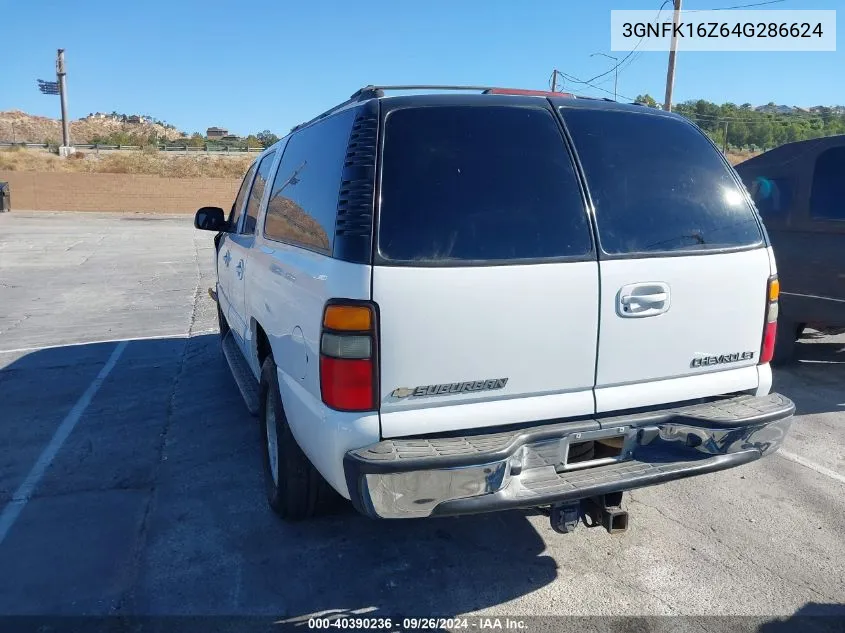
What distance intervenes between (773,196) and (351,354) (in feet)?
16.6

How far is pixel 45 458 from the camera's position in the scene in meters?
4.45

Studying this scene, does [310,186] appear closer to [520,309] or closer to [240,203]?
[520,309]

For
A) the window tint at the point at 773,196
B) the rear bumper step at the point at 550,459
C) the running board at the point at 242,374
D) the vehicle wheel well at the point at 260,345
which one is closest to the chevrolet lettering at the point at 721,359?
the rear bumper step at the point at 550,459

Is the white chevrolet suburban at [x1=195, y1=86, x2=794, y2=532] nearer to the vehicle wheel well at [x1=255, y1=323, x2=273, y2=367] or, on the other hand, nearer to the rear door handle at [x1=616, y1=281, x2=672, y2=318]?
the rear door handle at [x1=616, y1=281, x2=672, y2=318]

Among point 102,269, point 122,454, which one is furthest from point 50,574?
point 102,269

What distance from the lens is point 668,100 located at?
19.7 meters

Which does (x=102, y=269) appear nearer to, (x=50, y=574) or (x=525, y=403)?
(x=50, y=574)

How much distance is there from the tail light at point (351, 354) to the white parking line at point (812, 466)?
3.24 meters

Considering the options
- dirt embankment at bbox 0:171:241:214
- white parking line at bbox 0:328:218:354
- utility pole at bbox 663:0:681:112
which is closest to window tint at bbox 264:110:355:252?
white parking line at bbox 0:328:218:354

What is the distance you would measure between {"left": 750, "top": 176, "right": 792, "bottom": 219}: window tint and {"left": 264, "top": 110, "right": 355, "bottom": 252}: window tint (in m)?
4.34

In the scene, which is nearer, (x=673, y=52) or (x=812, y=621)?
(x=812, y=621)

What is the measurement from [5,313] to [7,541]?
23.6ft

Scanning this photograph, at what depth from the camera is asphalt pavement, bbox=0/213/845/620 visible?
9.56ft

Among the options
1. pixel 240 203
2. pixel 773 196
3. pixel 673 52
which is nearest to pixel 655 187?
pixel 240 203
